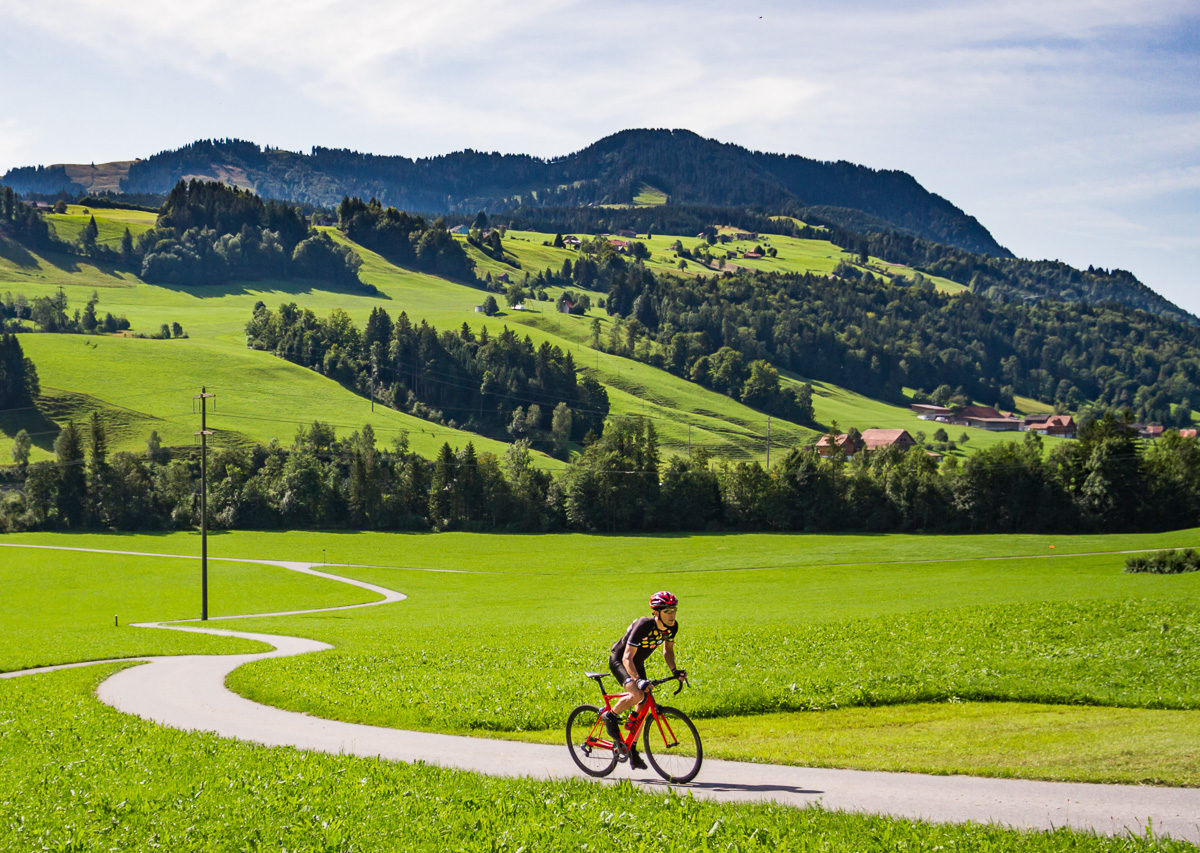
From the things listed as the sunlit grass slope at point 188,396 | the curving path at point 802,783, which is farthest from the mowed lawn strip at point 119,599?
the sunlit grass slope at point 188,396

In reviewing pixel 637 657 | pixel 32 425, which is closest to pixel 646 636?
pixel 637 657

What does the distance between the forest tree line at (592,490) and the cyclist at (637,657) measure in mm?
99788

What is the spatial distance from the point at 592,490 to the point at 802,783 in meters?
106

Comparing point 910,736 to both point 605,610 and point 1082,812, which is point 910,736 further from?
point 605,610

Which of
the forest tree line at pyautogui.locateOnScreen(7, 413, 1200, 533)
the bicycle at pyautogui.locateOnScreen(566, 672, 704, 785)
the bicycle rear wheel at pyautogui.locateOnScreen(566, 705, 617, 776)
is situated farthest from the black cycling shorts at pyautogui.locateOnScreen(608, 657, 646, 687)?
Answer: the forest tree line at pyautogui.locateOnScreen(7, 413, 1200, 533)

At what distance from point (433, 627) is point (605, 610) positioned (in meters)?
13.5

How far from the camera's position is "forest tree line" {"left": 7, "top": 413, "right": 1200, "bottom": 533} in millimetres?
104625

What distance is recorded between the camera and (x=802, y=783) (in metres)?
14.9

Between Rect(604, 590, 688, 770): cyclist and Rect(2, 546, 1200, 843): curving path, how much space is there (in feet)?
3.03

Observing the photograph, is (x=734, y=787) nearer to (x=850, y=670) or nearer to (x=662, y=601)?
(x=662, y=601)

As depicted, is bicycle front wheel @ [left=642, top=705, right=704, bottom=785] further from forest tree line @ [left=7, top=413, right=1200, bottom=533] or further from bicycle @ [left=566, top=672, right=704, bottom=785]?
forest tree line @ [left=7, top=413, right=1200, bottom=533]

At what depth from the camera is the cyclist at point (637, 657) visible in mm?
14906

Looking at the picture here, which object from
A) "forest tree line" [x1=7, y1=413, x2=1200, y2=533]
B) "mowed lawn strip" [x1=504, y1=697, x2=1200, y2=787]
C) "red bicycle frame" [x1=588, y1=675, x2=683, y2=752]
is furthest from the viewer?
"forest tree line" [x1=7, y1=413, x2=1200, y2=533]

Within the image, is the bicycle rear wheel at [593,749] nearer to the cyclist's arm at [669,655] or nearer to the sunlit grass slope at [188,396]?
the cyclist's arm at [669,655]
